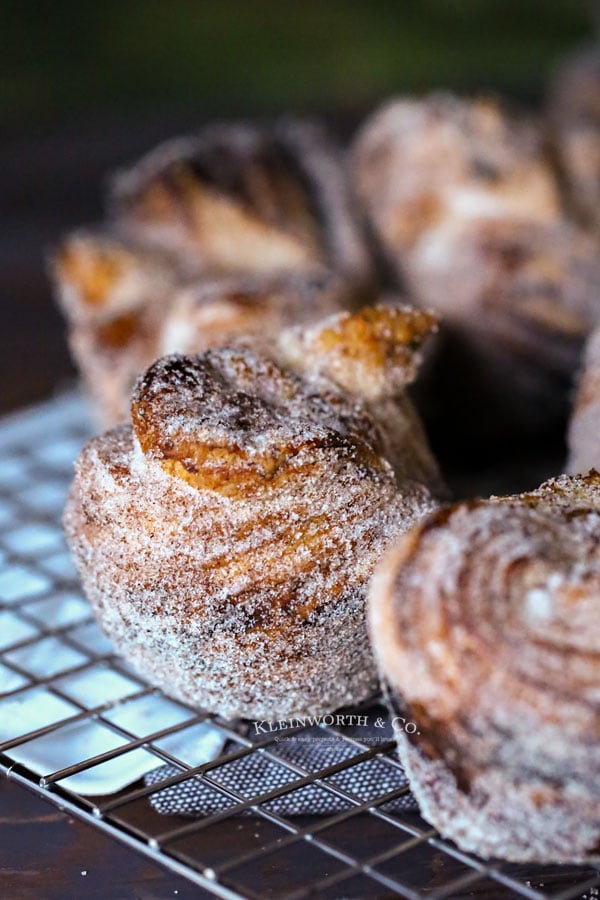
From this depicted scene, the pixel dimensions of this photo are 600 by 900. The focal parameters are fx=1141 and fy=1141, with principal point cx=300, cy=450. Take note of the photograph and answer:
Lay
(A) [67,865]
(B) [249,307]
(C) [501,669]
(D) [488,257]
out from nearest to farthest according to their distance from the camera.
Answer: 1. (C) [501,669]
2. (A) [67,865]
3. (B) [249,307]
4. (D) [488,257]

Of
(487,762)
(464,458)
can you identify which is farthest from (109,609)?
(464,458)

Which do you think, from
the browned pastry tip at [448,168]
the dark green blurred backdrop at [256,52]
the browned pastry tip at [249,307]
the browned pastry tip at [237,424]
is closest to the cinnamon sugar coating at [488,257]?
the browned pastry tip at [448,168]

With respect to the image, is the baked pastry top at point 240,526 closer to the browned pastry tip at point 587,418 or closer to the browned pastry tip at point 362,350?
the browned pastry tip at point 362,350

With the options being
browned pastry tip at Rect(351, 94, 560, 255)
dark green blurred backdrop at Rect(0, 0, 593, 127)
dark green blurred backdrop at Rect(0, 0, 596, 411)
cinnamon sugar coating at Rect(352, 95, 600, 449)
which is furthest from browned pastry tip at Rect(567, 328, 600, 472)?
dark green blurred backdrop at Rect(0, 0, 593, 127)

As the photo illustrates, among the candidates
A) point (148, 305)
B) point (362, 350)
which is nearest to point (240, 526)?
point (362, 350)

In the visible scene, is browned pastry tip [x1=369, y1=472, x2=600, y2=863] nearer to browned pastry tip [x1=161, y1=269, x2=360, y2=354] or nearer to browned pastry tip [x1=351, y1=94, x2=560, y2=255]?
browned pastry tip [x1=161, y1=269, x2=360, y2=354]

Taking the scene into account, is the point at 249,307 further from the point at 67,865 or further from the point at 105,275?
the point at 67,865
